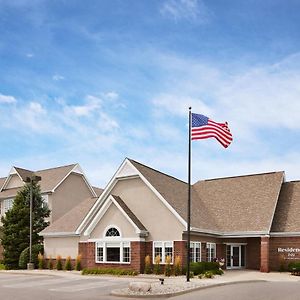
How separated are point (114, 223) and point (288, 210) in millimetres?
13565

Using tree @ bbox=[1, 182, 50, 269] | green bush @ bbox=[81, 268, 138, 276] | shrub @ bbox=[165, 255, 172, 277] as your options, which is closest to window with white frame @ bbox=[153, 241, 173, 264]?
shrub @ bbox=[165, 255, 172, 277]

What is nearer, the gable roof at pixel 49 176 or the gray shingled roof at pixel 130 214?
the gray shingled roof at pixel 130 214

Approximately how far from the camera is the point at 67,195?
51562mm

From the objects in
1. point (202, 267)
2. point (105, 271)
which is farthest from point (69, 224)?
point (202, 267)

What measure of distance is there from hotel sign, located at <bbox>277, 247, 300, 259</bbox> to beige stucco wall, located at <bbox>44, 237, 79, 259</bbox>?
15.5 meters

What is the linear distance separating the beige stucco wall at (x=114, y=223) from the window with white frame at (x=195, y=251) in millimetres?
3928

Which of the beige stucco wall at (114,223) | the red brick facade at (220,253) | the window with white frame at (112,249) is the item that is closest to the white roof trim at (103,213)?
the beige stucco wall at (114,223)

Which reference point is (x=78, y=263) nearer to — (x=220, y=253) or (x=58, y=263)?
(x=58, y=263)

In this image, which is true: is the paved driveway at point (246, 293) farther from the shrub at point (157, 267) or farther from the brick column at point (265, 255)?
the brick column at point (265, 255)

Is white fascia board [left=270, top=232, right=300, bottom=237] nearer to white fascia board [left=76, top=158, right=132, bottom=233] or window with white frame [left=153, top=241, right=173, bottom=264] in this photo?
window with white frame [left=153, top=241, right=173, bottom=264]

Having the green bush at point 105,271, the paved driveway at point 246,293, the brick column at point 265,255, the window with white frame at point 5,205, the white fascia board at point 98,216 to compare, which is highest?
the window with white frame at point 5,205

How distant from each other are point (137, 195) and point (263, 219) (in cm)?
958

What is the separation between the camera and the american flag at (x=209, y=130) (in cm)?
2717

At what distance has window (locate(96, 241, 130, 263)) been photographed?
33.5m
